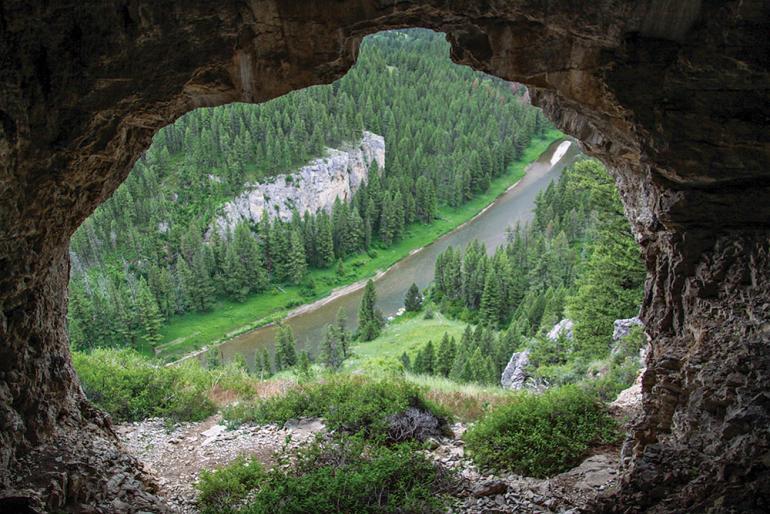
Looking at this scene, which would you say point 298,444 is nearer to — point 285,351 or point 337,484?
point 337,484

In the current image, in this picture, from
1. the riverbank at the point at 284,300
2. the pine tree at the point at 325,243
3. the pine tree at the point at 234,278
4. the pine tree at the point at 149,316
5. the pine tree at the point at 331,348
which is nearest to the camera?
the pine tree at the point at 331,348

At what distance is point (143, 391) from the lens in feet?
57.8

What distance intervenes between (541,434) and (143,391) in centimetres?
1256

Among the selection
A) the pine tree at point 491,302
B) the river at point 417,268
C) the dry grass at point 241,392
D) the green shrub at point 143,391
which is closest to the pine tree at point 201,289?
the river at point 417,268

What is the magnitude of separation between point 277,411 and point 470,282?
49675 millimetres

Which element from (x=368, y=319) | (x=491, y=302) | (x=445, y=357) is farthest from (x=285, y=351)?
(x=491, y=302)

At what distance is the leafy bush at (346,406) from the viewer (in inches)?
587

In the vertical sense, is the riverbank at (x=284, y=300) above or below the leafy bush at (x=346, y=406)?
below

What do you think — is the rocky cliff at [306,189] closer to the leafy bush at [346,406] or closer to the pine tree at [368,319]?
the pine tree at [368,319]

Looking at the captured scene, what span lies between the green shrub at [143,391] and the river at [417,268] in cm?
3514

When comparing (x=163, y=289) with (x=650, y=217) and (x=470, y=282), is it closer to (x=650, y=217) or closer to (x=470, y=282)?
(x=470, y=282)

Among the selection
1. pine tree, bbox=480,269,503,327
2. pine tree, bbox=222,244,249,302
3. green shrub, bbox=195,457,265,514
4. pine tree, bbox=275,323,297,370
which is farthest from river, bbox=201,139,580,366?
green shrub, bbox=195,457,265,514

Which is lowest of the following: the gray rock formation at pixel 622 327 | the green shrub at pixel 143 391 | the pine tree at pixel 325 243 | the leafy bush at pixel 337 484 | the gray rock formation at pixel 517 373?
the pine tree at pixel 325 243

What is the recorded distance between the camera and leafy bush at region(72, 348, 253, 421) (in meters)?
17.2
